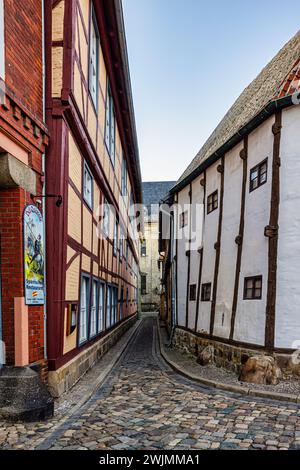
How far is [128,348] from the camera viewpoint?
44.9 feet

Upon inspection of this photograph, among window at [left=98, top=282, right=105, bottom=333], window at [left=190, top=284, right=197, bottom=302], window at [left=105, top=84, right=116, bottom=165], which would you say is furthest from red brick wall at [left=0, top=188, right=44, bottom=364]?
window at [left=190, top=284, right=197, bottom=302]

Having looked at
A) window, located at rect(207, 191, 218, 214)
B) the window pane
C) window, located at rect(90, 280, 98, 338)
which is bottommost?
window, located at rect(90, 280, 98, 338)

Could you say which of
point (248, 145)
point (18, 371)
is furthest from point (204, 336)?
point (18, 371)

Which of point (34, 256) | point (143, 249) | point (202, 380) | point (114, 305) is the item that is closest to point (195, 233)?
point (114, 305)

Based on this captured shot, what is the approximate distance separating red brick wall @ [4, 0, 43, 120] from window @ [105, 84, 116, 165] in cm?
537

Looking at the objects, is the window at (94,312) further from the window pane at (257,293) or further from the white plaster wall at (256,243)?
the window pane at (257,293)

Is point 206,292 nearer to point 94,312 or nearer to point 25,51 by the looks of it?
point 94,312

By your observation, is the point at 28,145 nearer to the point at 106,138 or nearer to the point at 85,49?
the point at 85,49

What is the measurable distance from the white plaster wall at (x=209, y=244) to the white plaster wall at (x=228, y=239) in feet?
1.84

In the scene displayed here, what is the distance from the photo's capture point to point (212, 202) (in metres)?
10.8

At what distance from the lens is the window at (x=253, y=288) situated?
26.2 ft

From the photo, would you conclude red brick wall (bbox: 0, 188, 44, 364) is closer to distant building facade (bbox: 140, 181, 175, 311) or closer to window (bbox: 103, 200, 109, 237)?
window (bbox: 103, 200, 109, 237)

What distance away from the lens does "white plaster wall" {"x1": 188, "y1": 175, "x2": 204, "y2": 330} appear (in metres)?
11.7

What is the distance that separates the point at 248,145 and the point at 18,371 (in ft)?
22.0
